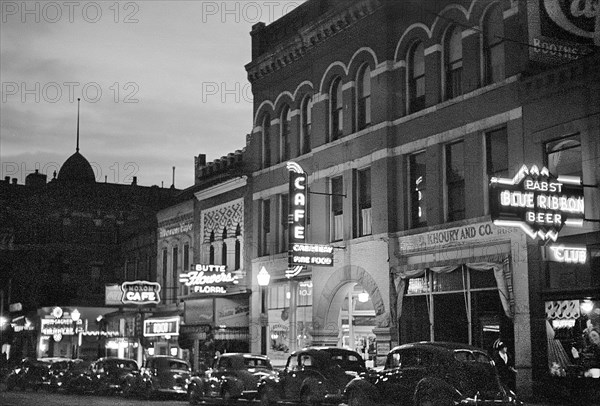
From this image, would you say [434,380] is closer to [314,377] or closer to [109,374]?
[314,377]

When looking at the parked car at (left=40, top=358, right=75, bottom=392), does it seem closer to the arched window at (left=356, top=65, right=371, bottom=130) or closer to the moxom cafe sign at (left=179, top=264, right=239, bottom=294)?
the moxom cafe sign at (left=179, top=264, right=239, bottom=294)

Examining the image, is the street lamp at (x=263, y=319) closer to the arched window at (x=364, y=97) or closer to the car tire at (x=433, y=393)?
Answer: the arched window at (x=364, y=97)

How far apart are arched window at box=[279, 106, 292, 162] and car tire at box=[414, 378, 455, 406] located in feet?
62.5

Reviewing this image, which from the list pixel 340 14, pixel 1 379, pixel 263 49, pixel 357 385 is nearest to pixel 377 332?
pixel 357 385

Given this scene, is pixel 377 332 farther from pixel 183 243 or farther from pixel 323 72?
pixel 183 243

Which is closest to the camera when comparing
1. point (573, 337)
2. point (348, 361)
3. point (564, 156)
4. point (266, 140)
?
point (573, 337)

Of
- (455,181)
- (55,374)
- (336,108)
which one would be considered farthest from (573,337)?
(55,374)

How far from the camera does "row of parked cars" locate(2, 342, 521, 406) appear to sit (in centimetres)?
1842

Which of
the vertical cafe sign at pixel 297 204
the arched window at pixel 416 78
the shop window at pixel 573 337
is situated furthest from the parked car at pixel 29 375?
the shop window at pixel 573 337

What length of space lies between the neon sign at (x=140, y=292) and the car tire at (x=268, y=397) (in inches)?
855

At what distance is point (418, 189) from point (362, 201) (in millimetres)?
2968

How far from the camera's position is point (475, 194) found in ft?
86.1

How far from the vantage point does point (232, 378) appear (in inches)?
1048

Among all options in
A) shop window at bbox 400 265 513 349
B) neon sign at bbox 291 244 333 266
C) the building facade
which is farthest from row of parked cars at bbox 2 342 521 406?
the building facade
